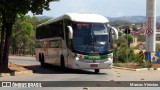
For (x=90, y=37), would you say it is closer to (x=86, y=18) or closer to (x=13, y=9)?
(x=86, y=18)

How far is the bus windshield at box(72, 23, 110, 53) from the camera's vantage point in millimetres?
25516

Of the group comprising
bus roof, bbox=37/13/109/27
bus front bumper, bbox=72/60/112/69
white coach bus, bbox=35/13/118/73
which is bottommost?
bus front bumper, bbox=72/60/112/69

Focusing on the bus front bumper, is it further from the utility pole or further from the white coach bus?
the utility pole

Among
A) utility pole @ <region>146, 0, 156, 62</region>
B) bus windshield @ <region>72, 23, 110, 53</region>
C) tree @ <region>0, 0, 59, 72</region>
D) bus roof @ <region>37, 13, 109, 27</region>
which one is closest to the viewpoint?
tree @ <region>0, 0, 59, 72</region>

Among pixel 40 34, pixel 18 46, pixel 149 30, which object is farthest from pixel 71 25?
pixel 18 46

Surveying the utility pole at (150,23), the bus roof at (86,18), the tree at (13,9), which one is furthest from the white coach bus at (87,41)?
the utility pole at (150,23)

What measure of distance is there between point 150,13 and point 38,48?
10436 mm

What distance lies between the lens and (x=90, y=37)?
25578 millimetres

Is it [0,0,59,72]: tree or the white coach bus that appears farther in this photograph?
the white coach bus

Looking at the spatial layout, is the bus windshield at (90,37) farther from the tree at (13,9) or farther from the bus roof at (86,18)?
the tree at (13,9)

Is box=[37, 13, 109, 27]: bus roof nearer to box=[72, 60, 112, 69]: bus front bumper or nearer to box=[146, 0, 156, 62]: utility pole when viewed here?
box=[72, 60, 112, 69]: bus front bumper

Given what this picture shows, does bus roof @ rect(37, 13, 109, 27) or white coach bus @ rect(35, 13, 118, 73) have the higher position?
bus roof @ rect(37, 13, 109, 27)

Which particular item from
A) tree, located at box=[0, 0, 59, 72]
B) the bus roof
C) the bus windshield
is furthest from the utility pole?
tree, located at box=[0, 0, 59, 72]

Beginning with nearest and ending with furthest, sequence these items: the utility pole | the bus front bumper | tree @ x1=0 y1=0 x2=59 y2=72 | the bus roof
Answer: tree @ x1=0 y1=0 x2=59 y2=72 → the bus front bumper → the bus roof → the utility pole
